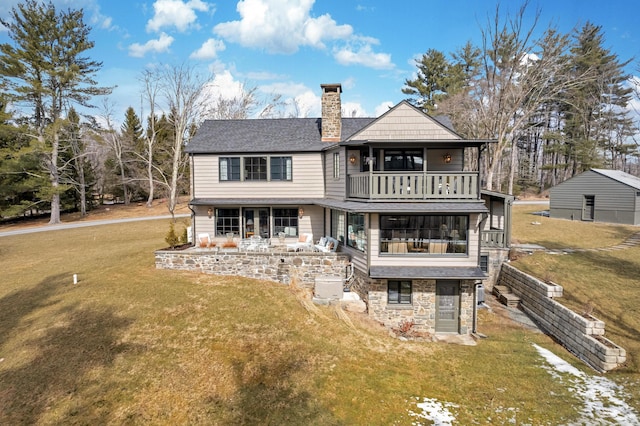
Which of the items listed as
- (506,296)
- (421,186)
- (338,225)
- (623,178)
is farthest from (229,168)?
(623,178)

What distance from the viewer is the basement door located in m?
12.1

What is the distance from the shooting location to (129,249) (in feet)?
64.8

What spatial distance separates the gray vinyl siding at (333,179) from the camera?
14.5m

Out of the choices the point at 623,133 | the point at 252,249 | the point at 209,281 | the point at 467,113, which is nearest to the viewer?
the point at 209,281

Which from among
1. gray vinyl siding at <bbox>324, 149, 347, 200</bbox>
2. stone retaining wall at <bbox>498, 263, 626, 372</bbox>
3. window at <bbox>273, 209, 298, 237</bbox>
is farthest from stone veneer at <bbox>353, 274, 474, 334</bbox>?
window at <bbox>273, 209, 298, 237</bbox>

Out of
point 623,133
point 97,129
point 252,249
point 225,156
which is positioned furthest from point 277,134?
point 623,133

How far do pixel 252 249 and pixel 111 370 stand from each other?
25.6 feet

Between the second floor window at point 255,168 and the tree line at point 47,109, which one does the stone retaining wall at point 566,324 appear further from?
the tree line at point 47,109

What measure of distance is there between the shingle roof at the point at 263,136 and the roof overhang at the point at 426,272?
727cm

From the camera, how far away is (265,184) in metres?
17.2

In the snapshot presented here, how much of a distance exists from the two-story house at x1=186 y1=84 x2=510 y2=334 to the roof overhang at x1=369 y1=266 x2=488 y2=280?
4 centimetres

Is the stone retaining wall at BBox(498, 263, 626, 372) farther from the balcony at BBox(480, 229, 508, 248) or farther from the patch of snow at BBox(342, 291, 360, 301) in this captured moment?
the patch of snow at BBox(342, 291, 360, 301)

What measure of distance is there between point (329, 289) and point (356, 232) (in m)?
2.56

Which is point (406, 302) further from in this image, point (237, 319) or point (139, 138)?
point (139, 138)
